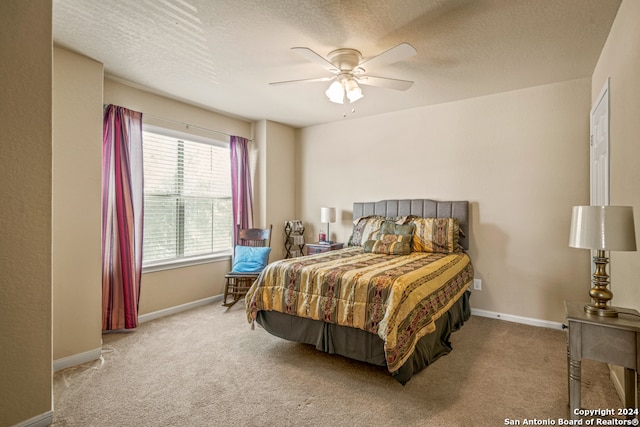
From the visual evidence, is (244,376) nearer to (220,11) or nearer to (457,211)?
(220,11)

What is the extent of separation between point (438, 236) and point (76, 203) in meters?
3.54

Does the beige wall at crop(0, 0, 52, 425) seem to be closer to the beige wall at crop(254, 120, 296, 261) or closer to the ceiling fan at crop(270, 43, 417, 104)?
the ceiling fan at crop(270, 43, 417, 104)

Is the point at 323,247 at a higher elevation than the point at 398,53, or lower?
lower

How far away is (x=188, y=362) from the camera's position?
8.76 ft

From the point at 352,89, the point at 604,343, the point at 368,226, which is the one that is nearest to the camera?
the point at 604,343

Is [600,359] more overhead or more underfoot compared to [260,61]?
more underfoot

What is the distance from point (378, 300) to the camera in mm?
2271

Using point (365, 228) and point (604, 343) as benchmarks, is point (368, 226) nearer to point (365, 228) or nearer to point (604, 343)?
point (365, 228)

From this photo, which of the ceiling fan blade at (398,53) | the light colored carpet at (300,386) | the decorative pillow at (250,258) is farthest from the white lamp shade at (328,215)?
the ceiling fan blade at (398,53)

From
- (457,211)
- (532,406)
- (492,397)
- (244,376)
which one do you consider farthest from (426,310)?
(457,211)

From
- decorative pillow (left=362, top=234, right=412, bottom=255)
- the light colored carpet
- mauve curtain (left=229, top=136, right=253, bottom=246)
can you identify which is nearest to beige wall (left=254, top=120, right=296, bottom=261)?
mauve curtain (left=229, top=136, right=253, bottom=246)

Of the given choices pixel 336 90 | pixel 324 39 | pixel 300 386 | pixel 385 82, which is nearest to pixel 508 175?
pixel 385 82

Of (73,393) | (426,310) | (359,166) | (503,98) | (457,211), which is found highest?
(503,98)

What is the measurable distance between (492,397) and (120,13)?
140 inches
